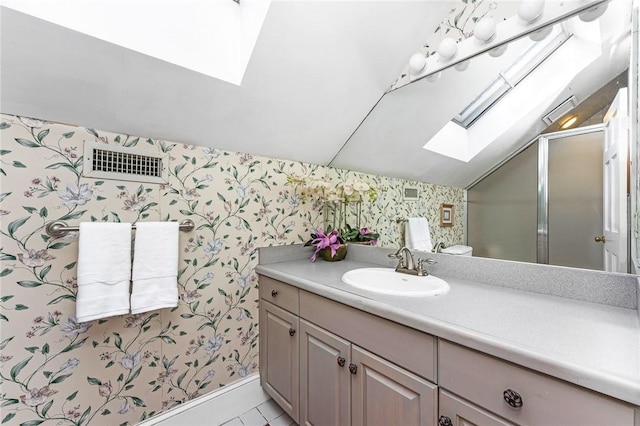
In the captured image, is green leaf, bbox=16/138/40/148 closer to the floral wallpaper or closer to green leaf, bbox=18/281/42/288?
the floral wallpaper

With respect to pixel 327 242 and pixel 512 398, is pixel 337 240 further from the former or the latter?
pixel 512 398

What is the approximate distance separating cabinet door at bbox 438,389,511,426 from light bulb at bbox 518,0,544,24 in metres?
1.32

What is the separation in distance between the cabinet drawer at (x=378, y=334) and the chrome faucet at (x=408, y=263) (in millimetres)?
455

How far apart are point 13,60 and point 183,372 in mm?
1463

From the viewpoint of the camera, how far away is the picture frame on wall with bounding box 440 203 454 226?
128 cm

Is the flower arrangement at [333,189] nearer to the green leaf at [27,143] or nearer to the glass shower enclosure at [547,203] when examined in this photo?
the glass shower enclosure at [547,203]

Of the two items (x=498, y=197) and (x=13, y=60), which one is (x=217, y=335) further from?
(x=498, y=197)

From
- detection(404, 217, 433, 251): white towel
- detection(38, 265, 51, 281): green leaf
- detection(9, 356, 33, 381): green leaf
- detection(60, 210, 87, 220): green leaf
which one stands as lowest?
detection(9, 356, 33, 381): green leaf

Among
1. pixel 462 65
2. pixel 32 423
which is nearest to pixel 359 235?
pixel 462 65

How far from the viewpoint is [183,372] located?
1.33 m

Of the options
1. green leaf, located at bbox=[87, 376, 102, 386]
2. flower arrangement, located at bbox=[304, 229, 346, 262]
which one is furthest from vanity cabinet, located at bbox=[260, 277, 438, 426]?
green leaf, located at bbox=[87, 376, 102, 386]

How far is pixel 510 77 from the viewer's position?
1.06 metres

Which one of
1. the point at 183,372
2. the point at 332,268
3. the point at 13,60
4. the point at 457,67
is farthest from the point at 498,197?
the point at 13,60

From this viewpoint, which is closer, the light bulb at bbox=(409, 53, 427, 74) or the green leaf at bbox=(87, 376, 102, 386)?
the green leaf at bbox=(87, 376, 102, 386)
